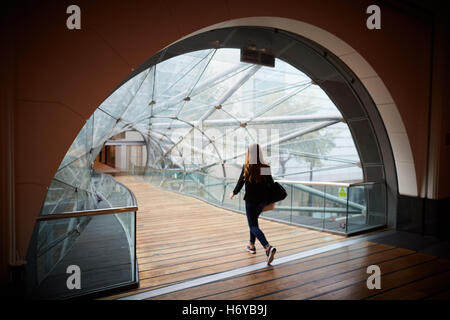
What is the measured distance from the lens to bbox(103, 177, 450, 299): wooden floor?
349cm

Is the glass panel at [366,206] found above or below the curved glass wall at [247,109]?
below

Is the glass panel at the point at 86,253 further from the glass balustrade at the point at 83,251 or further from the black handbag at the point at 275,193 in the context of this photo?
the black handbag at the point at 275,193

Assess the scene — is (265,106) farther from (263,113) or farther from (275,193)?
(275,193)

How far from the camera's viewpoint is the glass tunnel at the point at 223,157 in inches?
143

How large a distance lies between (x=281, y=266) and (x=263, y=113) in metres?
6.68

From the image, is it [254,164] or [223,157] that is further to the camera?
[223,157]

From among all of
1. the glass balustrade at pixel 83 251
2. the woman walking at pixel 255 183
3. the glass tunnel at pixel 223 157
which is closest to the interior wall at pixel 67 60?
the glass balustrade at pixel 83 251

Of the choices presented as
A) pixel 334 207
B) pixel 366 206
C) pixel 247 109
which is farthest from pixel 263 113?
pixel 366 206

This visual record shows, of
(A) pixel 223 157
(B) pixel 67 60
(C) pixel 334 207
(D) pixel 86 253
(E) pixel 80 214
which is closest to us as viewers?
(B) pixel 67 60

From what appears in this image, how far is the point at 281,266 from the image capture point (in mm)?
4316

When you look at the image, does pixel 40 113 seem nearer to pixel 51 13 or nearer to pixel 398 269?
pixel 51 13

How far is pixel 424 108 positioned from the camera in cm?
615

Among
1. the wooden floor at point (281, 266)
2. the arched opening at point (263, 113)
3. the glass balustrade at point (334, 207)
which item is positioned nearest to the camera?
the wooden floor at point (281, 266)

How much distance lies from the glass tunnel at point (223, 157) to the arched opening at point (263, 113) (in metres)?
0.04
